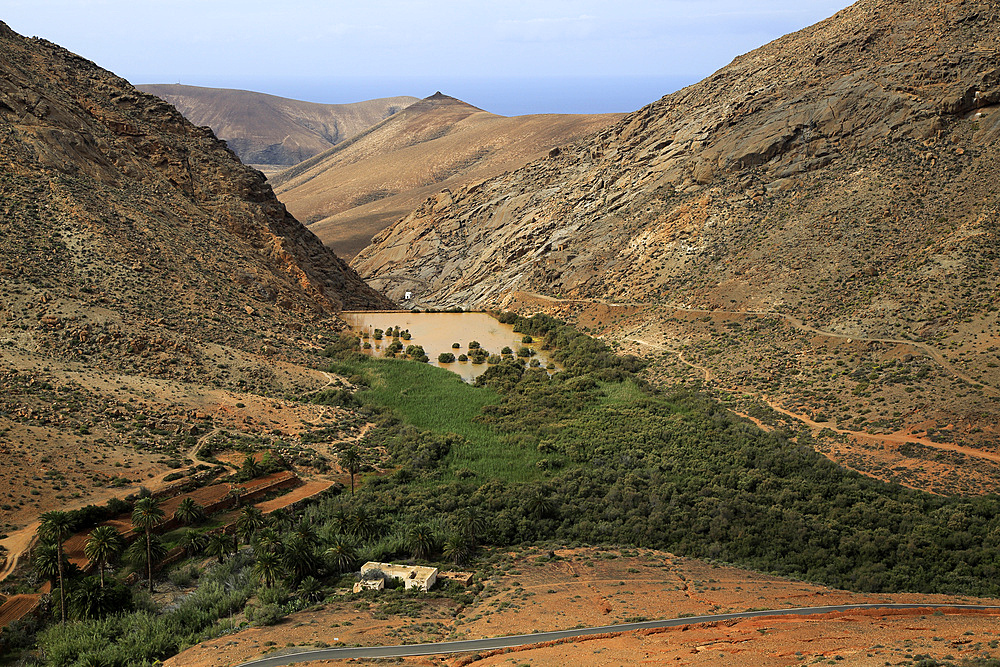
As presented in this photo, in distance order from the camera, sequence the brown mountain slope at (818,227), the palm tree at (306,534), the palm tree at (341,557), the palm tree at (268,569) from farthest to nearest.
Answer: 1. the brown mountain slope at (818,227)
2. the palm tree at (341,557)
3. the palm tree at (306,534)
4. the palm tree at (268,569)

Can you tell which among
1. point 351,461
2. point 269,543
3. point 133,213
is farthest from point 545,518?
point 133,213

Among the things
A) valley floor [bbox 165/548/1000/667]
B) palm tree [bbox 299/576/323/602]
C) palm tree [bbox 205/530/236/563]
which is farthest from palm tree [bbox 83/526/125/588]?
palm tree [bbox 299/576/323/602]

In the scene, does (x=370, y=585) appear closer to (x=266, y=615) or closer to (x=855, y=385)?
(x=266, y=615)

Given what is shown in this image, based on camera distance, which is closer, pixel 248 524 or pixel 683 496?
pixel 248 524

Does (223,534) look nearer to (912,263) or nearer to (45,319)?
(45,319)

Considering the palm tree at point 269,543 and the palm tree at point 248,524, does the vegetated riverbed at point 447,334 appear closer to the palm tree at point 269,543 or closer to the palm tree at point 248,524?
the palm tree at point 248,524

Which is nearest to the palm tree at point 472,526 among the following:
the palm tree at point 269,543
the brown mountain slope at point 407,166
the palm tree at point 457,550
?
the palm tree at point 457,550
